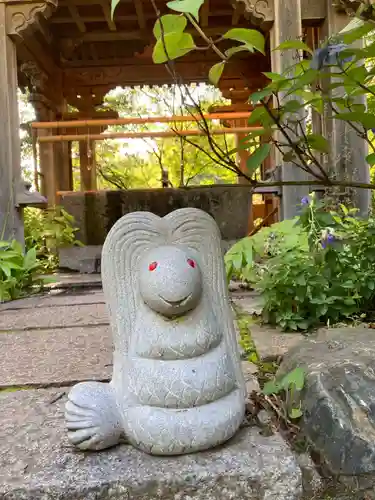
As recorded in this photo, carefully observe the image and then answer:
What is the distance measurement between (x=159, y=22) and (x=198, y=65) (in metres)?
7.23

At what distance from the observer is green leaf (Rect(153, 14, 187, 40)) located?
0.66m

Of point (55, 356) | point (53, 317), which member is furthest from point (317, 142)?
point (53, 317)

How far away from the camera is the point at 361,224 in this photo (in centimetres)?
232

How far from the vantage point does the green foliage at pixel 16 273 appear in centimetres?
365

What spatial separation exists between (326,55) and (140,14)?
5872mm

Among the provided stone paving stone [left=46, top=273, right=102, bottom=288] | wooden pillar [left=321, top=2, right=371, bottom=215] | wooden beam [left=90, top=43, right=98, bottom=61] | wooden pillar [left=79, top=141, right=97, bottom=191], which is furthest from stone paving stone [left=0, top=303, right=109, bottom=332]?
wooden beam [left=90, top=43, right=98, bottom=61]

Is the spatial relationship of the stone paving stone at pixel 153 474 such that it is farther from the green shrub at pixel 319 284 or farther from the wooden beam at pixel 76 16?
the wooden beam at pixel 76 16

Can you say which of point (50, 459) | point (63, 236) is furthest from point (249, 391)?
point (63, 236)

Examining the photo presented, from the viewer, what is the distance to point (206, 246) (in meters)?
1.24

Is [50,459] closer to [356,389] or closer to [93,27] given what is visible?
[356,389]

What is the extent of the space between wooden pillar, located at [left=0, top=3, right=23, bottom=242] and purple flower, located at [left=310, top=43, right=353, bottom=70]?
12.9ft

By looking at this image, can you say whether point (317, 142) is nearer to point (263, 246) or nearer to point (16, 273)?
point (263, 246)

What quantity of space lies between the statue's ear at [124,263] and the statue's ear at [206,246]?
0.07m

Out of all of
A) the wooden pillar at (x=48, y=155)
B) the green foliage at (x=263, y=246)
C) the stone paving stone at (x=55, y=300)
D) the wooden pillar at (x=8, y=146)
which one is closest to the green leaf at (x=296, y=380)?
the green foliage at (x=263, y=246)
